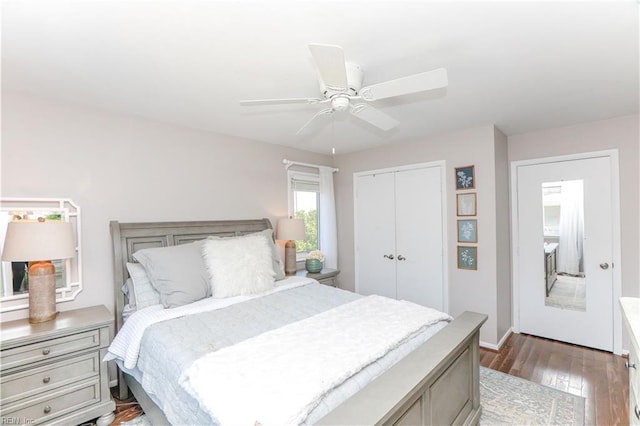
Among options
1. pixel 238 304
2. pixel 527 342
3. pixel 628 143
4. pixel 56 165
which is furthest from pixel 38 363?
pixel 628 143

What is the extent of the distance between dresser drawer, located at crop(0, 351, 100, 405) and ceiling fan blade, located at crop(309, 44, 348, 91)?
2387 mm

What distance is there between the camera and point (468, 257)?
3.38m

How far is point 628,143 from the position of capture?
9.65 ft

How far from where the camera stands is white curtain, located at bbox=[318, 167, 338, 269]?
4.38 metres

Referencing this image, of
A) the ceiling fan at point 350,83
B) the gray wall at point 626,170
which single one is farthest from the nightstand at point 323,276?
the gray wall at point 626,170

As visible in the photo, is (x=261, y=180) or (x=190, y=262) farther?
(x=261, y=180)

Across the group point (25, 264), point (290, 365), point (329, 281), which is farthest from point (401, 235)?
point (25, 264)

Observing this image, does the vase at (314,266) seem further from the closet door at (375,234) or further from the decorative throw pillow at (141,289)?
the decorative throw pillow at (141,289)

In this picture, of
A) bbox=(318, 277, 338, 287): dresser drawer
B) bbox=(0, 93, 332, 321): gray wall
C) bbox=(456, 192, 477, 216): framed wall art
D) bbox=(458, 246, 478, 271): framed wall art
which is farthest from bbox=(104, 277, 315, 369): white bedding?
bbox=(456, 192, 477, 216): framed wall art

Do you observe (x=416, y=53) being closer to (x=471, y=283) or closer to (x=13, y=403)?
(x=471, y=283)

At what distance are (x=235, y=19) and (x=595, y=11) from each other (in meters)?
1.71

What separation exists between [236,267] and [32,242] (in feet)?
4.42

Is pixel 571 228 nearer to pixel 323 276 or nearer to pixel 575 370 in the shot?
pixel 575 370

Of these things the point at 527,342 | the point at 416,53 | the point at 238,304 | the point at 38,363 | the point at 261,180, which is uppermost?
the point at 416,53
